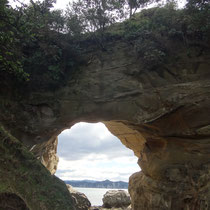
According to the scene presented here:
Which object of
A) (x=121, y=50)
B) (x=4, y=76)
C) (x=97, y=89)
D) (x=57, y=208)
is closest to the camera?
(x=57, y=208)

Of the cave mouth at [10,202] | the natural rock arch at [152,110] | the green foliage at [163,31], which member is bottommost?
the cave mouth at [10,202]

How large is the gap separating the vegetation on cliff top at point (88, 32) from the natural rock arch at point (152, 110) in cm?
68

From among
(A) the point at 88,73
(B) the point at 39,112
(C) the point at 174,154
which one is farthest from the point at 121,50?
(C) the point at 174,154

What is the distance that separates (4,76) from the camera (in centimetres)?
1018

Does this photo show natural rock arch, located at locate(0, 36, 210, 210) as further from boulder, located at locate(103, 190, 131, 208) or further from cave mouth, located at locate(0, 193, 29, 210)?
boulder, located at locate(103, 190, 131, 208)

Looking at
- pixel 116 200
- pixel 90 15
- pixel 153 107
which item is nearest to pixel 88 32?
pixel 90 15

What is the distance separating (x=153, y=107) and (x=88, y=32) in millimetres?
5189

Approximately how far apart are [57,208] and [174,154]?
7249mm

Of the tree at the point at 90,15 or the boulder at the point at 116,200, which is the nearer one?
the tree at the point at 90,15

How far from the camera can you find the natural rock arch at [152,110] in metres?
10.4

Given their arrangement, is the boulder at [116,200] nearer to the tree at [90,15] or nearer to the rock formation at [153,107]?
the rock formation at [153,107]

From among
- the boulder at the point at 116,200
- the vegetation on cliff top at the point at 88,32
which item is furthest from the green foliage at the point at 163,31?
the boulder at the point at 116,200

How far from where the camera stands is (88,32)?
39.5ft

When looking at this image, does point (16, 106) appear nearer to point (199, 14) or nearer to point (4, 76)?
point (4, 76)
